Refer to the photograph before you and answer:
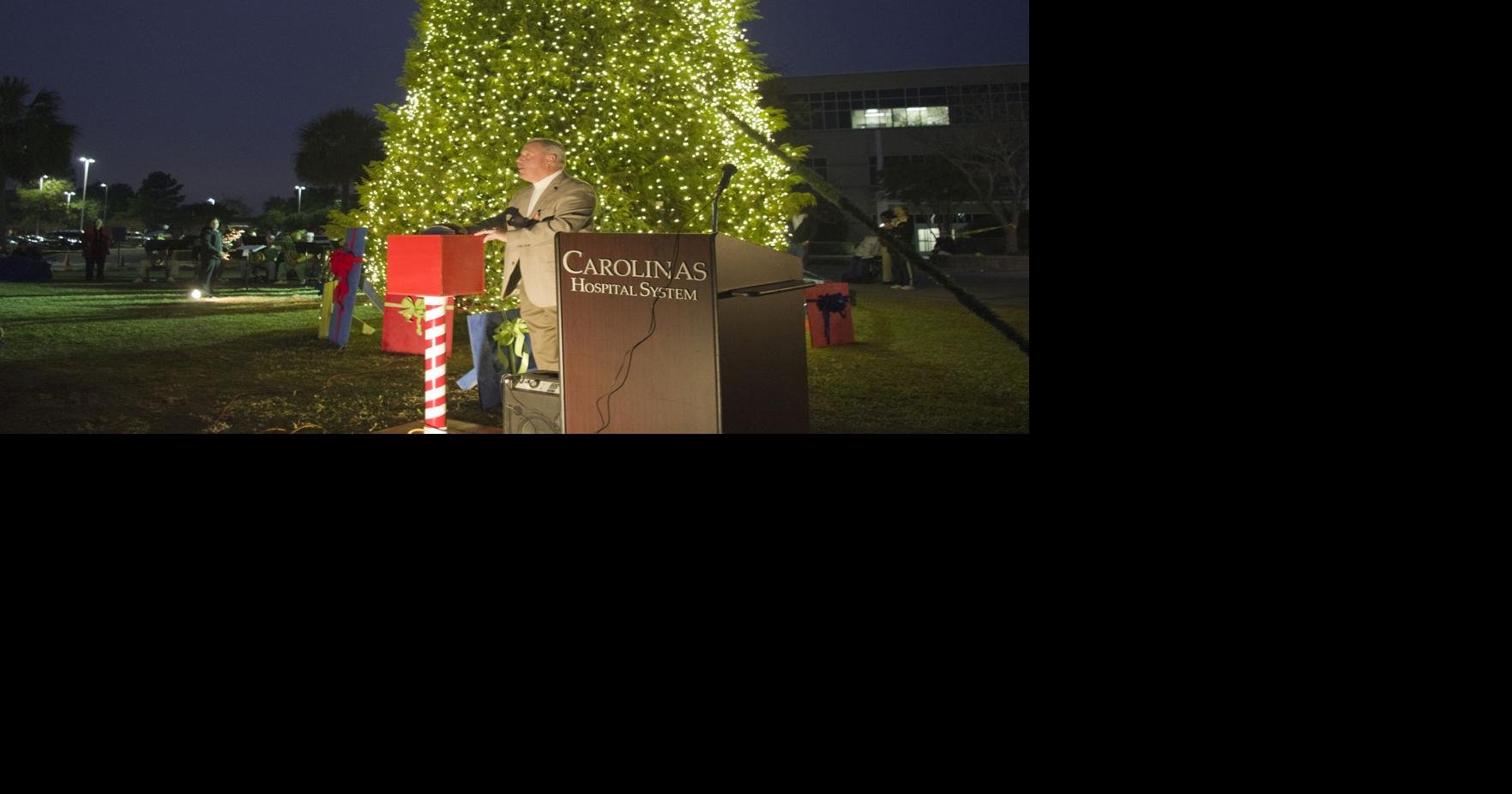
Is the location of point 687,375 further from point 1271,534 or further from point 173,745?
point 173,745

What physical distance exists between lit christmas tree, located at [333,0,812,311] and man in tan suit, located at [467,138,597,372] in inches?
112

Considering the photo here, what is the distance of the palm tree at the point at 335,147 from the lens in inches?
1355

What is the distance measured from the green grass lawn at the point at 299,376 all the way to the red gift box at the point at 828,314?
166mm

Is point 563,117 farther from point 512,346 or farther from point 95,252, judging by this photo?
point 95,252

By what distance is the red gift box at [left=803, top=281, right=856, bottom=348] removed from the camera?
9930 millimetres

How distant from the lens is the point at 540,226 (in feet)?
18.4

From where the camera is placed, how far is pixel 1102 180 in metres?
4.68

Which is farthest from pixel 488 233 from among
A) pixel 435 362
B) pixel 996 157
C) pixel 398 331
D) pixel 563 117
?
pixel 996 157

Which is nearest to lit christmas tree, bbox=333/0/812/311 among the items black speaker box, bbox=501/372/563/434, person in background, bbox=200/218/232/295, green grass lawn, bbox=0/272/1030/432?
green grass lawn, bbox=0/272/1030/432

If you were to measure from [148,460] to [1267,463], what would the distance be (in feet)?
14.0

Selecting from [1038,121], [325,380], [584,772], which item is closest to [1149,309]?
[1038,121]

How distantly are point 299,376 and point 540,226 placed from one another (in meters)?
3.36

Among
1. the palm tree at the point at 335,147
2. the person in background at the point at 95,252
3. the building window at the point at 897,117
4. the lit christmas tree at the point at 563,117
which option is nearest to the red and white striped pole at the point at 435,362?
the lit christmas tree at the point at 563,117

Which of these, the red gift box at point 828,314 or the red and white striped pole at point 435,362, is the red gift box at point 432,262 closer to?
the red and white striped pole at point 435,362
